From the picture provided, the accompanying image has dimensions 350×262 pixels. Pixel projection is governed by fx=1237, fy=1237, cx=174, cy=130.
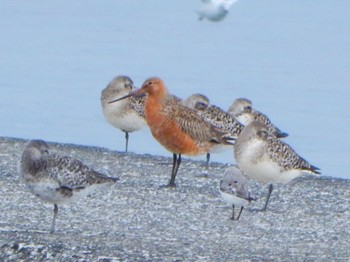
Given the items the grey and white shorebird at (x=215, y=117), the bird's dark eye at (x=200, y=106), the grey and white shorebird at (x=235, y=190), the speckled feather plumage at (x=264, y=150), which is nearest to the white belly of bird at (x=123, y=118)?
the grey and white shorebird at (x=215, y=117)

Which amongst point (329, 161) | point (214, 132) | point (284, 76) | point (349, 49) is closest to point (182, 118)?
point (214, 132)

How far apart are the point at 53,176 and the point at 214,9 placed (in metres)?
10.7

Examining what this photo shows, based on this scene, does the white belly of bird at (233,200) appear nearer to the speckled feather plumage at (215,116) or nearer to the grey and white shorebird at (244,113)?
the speckled feather plumage at (215,116)

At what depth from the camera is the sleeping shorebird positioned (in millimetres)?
11148

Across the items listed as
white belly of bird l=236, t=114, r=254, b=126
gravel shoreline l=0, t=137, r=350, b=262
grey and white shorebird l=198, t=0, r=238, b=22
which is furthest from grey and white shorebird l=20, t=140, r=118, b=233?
grey and white shorebird l=198, t=0, r=238, b=22

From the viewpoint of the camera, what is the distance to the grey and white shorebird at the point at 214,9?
1842cm

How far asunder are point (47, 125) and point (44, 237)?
27.4 ft

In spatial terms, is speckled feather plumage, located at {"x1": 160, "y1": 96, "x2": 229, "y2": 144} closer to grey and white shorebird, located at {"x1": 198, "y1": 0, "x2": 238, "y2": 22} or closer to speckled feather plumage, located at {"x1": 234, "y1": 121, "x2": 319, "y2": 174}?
speckled feather plumage, located at {"x1": 234, "y1": 121, "x2": 319, "y2": 174}

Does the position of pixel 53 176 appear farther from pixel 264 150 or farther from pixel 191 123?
pixel 191 123

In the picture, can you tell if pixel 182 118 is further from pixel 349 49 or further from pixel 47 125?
pixel 349 49

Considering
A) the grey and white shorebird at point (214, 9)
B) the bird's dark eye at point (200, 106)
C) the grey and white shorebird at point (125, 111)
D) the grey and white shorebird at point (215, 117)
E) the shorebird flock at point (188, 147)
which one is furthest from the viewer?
the grey and white shorebird at point (214, 9)

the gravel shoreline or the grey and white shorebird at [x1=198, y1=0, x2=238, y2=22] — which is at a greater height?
the grey and white shorebird at [x1=198, y1=0, x2=238, y2=22]

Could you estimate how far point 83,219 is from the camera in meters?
9.47

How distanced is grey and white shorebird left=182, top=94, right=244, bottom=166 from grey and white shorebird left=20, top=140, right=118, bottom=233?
2.91 metres
